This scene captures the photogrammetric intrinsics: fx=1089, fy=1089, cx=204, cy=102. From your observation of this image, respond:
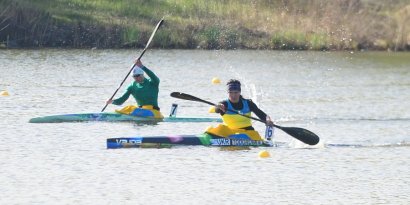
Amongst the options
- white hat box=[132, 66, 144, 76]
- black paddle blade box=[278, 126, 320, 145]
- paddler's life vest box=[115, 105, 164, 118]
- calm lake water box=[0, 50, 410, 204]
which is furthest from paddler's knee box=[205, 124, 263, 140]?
white hat box=[132, 66, 144, 76]

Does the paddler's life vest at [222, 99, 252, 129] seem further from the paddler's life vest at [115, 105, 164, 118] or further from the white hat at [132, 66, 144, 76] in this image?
the white hat at [132, 66, 144, 76]

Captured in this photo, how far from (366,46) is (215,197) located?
33.9 m

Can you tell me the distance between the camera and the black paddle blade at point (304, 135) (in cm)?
2150

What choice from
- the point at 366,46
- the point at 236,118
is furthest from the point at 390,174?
the point at 366,46

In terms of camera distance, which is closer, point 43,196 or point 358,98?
point 43,196

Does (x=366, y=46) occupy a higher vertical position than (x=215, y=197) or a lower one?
higher

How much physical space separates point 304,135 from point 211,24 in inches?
1109

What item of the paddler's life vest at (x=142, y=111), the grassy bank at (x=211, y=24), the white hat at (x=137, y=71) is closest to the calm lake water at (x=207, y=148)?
the paddler's life vest at (x=142, y=111)

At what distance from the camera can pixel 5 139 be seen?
22.6 m

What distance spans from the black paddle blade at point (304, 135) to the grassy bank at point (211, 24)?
26.9 m

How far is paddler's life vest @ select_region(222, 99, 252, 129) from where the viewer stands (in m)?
21.2

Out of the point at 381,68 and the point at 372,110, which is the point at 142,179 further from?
the point at 381,68

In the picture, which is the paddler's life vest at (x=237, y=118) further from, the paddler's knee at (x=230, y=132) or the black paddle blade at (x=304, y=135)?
the black paddle blade at (x=304, y=135)

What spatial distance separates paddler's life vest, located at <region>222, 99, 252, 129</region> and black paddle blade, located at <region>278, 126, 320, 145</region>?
0.76 meters
